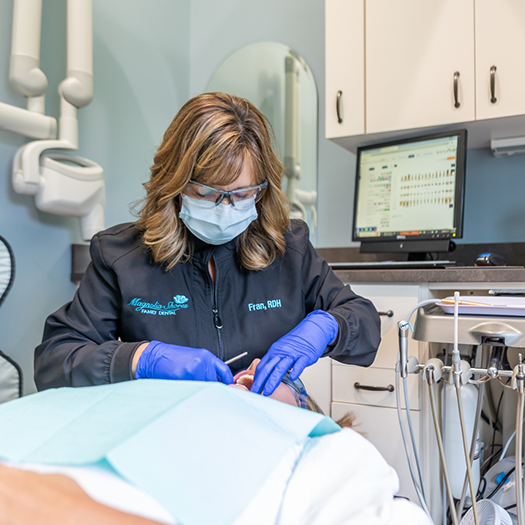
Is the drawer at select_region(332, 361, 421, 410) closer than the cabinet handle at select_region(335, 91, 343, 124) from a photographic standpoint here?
Yes

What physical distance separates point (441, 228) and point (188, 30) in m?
1.65

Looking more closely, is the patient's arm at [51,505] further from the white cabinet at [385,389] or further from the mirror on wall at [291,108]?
the mirror on wall at [291,108]

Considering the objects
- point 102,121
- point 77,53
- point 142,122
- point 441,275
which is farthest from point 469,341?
point 142,122

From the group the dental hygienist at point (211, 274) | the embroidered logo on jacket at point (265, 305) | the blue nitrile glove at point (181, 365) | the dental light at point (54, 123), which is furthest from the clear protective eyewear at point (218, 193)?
the dental light at point (54, 123)

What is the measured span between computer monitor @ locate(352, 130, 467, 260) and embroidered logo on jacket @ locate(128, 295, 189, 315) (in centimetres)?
92

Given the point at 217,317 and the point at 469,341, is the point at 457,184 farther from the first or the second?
the point at 217,317

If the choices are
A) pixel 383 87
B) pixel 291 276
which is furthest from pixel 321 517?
pixel 383 87

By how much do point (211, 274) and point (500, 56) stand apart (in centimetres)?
115

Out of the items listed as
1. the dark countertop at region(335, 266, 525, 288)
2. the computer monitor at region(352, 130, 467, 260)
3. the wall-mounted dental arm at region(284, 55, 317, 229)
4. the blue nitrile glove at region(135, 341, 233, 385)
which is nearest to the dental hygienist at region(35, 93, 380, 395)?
the blue nitrile glove at region(135, 341, 233, 385)

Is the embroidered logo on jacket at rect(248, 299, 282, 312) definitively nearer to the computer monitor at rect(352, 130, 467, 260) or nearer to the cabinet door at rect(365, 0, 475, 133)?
the computer monitor at rect(352, 130, 467, 260)

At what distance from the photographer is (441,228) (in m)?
1.63

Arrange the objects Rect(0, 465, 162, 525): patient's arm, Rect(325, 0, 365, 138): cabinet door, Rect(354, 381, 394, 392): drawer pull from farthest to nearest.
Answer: Rect(325, 0, 365, 138): cabinet door → Rect(354, 381, 394, 392): drawer pull → Rect(0, 465, 162, 525): patient's arm

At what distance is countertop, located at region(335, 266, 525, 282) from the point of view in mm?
1271

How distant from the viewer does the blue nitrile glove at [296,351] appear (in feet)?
2.84
